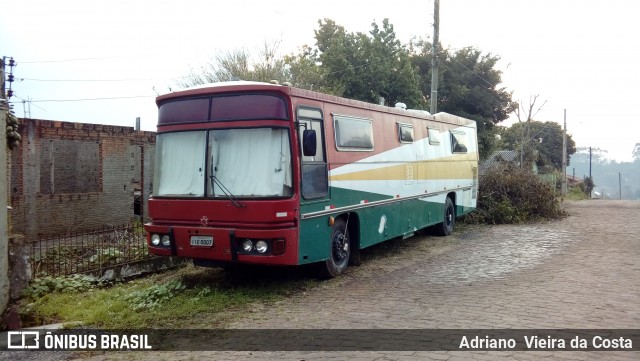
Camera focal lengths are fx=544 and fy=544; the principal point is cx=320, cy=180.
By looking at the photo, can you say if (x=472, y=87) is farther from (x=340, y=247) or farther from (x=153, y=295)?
(x=153, y=295)

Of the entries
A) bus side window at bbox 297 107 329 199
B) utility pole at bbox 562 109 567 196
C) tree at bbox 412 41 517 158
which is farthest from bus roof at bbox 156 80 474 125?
utility pole at bbox 562 109 567 196

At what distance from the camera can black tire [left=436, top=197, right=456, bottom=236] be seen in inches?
564

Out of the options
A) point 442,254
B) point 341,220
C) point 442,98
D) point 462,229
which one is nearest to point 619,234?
point 462,229

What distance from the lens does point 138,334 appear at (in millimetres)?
6125

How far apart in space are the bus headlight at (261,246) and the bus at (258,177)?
0.01 meters

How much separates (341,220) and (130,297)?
11.5ft

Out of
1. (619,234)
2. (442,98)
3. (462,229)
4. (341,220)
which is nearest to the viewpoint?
(341,220)

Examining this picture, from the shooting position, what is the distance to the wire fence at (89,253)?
29.2 ft

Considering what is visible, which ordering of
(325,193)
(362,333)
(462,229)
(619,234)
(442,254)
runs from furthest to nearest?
(462,229), (619,234), (442,254), (325,193), (362,333)

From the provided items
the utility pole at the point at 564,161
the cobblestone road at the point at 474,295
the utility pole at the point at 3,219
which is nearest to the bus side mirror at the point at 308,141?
the cobblestone road at the point at 474,295

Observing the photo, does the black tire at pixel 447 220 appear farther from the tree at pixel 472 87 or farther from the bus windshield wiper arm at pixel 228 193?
the tree at pixel 472 87

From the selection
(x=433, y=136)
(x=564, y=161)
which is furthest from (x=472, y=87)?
(x=433, y=136)

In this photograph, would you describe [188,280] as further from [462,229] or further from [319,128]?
[462,229]

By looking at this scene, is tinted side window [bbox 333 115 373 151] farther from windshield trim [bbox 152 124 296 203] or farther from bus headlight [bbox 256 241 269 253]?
bus headlight [bbox 256 241 269 253]
